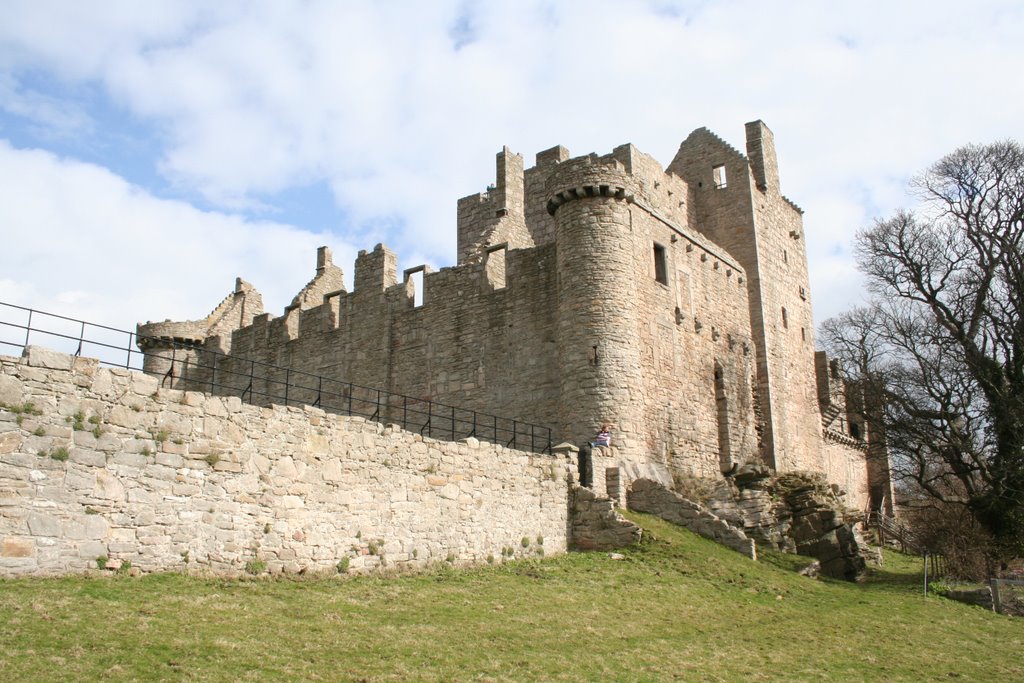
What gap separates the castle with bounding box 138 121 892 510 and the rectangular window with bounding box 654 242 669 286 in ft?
0.22

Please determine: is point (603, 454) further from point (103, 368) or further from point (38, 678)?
point (38, 678)

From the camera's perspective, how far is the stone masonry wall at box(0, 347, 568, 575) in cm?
1245

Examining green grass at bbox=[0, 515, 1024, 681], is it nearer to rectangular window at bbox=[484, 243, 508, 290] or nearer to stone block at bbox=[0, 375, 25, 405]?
stone block at bbox=[0, 375, 25, 405]

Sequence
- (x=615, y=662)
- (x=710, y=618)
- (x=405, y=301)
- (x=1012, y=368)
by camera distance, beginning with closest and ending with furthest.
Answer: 1. (x=615, y=662)
2. (x=710, y=618)
3. (x=1012, y=368)
4. (x=405, y=301)

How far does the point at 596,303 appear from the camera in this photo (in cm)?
2477

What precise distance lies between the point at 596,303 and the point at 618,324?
0.79m

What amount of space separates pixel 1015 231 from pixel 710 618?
17868 millimetres

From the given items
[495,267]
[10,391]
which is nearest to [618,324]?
[495,267]

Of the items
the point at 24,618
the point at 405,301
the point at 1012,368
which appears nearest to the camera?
the point at 24,618

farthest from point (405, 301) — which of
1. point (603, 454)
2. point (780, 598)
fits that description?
point (780, 598)

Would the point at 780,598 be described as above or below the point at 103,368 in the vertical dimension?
below

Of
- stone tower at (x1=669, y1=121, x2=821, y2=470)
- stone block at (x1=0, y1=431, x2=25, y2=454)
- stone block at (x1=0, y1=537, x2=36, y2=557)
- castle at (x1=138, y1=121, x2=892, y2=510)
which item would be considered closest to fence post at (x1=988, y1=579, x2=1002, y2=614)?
castle at (x1=138, y1=121, x2=892, y2=510)

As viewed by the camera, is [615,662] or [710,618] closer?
[615,662]

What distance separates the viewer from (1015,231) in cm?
2731
